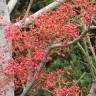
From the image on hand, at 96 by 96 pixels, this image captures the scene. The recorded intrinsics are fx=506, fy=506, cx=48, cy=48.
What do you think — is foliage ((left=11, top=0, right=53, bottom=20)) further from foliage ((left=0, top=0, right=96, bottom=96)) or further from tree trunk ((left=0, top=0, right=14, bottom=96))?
foliage ((left=0, top=0, right=96, bottom=96))

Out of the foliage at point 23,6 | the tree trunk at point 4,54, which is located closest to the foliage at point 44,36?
the tree trunk at point 4,54

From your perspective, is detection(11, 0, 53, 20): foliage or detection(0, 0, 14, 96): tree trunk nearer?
detection(0, 0, 14, 96): tree trunk

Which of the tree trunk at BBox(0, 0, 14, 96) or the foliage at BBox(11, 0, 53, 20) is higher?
the foliage at BBox(11, 0, 53, 20)

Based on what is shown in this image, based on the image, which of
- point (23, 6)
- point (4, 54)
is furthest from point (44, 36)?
point (23, 6)

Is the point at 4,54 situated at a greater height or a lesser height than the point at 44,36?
Answer: lesser

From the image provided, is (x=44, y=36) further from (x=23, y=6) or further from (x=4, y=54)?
(x=23, y=6)

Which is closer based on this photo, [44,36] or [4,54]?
[44,36]

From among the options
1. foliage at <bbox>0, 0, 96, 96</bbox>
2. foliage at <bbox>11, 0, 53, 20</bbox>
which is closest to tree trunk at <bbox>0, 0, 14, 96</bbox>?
foliage at <bbox>0, 0, 96, 96</bbox>

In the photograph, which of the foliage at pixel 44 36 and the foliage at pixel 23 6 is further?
the foliage at pixel 23 6

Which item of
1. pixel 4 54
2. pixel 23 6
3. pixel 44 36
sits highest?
pixel 23 6

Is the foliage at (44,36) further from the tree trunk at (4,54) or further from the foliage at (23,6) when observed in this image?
the foliage at (23,6)

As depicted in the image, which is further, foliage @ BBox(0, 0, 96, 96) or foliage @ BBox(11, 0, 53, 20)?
foliage @ BBox(11, 0, 53, 20)

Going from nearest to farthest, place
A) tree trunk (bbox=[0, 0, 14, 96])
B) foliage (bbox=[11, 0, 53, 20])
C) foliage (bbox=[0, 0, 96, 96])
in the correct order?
foliage (bbox=[0, 0, 96, 96]) < tree trunk (bbox=[0, 0, 14, 96]) < foliage (bbox=[11, 0, 53, 20])

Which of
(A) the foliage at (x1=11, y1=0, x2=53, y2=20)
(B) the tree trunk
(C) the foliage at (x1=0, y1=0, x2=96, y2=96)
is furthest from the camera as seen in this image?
(A) the foliage at (x1=11, y1=0, x2=53, y2=20)
